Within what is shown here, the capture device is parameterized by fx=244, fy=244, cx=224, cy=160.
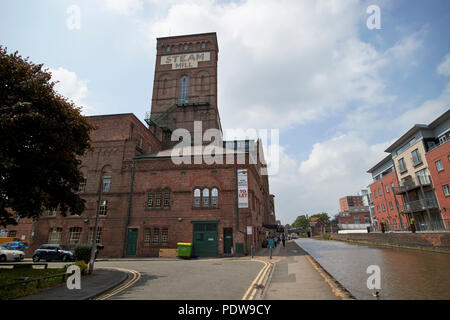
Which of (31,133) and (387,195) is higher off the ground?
(387,195)

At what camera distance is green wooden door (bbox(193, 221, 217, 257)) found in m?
24.1

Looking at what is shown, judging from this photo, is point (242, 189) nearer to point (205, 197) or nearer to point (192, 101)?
point (205, 197)

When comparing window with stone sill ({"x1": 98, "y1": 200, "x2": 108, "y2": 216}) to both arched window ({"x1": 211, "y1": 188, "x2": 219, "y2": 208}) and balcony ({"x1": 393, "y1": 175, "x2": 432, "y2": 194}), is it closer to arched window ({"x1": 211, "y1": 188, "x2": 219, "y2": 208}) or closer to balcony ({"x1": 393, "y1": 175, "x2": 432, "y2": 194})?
arched window ({"x1": 211, "y1": 188, "x2": 219, "y2": 208})

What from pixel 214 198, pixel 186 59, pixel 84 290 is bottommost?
pixel 84 290

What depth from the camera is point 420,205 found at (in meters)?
33.8

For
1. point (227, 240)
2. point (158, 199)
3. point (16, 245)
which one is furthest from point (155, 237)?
point (16, 245)

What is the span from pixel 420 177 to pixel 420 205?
411 centimetres

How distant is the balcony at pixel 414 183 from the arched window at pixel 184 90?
35.9 metres

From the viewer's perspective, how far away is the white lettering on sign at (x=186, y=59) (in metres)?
40.9

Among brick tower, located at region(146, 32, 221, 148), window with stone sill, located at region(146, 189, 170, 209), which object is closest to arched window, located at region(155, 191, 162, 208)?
window with stone sill, located at region(146, 189, 170, 209)

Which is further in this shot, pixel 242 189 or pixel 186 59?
pixel 186 59

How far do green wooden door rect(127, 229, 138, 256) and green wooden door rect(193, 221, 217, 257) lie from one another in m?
6.39

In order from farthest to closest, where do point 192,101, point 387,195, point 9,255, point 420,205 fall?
point 387,195 < point 192,101 < point 420,205 < point 9,255
